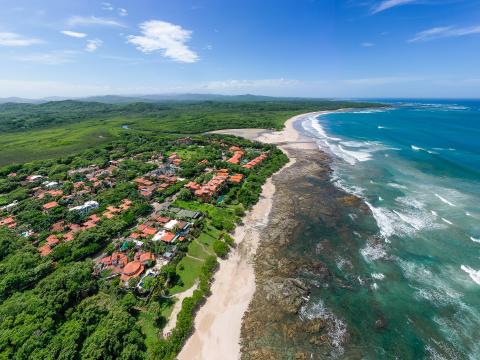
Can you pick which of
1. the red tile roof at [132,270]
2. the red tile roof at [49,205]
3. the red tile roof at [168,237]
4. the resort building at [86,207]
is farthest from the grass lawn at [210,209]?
the red tile roof at [49,205]

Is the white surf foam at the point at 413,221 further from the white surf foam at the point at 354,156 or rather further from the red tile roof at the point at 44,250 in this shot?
the red tile roof at the point at 44,250

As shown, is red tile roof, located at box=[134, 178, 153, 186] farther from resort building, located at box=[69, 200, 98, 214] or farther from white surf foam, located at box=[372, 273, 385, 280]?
white surf foam, located at box=[372, 273, 385, 280]

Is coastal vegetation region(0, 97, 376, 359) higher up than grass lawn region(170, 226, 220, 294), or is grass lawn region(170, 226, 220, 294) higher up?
coastal vegetation region(0, 97, 376, 359)

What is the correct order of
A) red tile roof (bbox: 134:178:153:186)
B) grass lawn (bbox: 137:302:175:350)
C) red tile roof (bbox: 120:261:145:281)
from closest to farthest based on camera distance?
grass lawn (bbox: 137:302:175:350)
red tile roof (bbox: 120:261:145:281)
red tile roof (bbox: 134:178:153:186)

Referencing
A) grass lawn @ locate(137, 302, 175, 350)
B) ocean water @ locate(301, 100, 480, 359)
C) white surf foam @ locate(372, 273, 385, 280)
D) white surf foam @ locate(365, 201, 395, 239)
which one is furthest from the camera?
white surf foam @ locate(365, 201, 395, 239)

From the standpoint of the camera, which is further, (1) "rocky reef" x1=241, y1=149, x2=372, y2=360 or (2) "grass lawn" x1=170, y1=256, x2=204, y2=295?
(2) "grass lawn" x1=170, y1=256, x2=204, y2=295

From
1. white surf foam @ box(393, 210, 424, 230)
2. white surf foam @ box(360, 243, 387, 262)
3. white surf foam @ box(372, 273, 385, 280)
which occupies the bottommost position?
white surf foam @ box(372, 273, 385, 280)

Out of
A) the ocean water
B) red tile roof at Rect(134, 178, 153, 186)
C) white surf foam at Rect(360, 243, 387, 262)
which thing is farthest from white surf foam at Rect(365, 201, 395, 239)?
red tile roof at Rect(134, 178, 153, 186)
